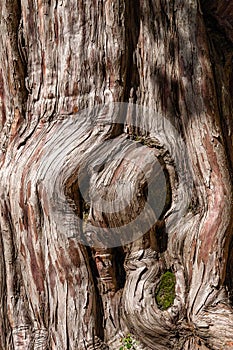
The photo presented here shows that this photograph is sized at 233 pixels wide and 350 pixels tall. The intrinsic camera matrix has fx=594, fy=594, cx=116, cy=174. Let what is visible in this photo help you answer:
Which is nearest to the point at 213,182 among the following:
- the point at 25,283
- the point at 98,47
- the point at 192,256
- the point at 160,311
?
the point at 192,256

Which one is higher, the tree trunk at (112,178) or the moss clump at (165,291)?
the tree trunk at (112,178)

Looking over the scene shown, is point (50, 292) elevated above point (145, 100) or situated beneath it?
situated beneath

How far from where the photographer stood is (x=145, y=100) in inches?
A: 156

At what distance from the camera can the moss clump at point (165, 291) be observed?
150 inches

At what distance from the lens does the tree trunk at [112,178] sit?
3.77m

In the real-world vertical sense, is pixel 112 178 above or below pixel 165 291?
above

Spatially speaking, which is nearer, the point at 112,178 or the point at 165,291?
the point at 112,178

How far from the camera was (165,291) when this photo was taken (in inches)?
151

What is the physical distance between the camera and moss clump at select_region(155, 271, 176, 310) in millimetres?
3805

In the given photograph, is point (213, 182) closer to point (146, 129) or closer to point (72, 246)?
point (146, 129)

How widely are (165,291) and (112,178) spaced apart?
2.67 ft

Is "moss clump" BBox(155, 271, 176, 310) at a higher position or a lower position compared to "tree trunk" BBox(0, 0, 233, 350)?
lower

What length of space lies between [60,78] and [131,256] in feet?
4.13

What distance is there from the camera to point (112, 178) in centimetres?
373
